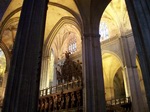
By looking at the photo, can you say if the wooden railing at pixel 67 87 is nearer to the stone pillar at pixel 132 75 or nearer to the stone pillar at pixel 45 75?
the stone pillar at pixel 45 75

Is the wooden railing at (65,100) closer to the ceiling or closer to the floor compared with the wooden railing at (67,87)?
closer to the floor

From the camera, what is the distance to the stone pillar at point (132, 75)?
1151 cm

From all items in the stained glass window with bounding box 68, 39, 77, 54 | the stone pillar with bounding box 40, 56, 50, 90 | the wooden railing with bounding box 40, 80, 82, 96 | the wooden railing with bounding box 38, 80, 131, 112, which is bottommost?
the wooden railing with bounding box 38, 80, 131, 112

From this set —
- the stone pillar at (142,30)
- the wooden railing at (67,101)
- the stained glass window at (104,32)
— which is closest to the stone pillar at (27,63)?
the stone pillar at (142,30)

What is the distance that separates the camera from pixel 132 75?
12.8 metres

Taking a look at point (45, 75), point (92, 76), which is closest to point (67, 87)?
point (45, 75)

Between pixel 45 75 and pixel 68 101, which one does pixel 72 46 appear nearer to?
pixel 45 75

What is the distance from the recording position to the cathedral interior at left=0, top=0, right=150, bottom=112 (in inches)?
186

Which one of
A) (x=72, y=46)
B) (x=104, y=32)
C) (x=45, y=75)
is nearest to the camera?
(x=45, y=75)

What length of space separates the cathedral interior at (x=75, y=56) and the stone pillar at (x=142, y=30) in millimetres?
25

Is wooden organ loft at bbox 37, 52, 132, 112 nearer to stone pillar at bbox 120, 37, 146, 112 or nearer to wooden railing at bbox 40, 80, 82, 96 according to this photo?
wooden railing at bbox 40, 80, 82, 96

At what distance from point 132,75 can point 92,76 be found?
5.17m

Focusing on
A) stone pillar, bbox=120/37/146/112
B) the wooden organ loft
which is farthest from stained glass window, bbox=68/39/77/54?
the wooden organ loft

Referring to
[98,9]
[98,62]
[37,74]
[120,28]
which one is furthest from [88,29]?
[37,74]
